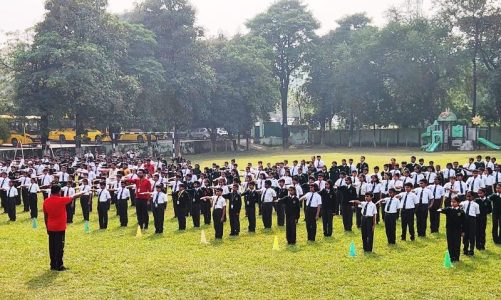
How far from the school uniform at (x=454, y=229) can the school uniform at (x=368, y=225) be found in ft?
5.78

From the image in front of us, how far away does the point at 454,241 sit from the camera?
41.8 ft

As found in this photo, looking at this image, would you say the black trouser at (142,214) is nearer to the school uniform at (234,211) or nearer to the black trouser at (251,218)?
the school uniform at (234,211)

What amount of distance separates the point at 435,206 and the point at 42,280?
10.8m

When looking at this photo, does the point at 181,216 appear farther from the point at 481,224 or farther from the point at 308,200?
the point at 481,224

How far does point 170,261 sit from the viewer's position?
1324cm

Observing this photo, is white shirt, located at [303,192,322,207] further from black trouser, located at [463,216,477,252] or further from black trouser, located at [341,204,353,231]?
black trouser, located at [463,216,477,252]

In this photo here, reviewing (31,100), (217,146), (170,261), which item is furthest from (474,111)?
(170,261)

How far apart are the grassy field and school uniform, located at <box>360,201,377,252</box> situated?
1.07 feet

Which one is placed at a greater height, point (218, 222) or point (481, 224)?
point (481, 224)

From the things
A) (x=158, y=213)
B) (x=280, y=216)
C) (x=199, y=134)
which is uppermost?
(x=199, y=134)

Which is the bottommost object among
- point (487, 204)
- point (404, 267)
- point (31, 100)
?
point (404, 267)

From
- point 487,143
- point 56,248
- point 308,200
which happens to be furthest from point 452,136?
point 56,248

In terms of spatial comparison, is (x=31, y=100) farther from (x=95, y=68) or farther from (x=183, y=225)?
(x=183, y=225)

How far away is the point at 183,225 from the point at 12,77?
2860cm
